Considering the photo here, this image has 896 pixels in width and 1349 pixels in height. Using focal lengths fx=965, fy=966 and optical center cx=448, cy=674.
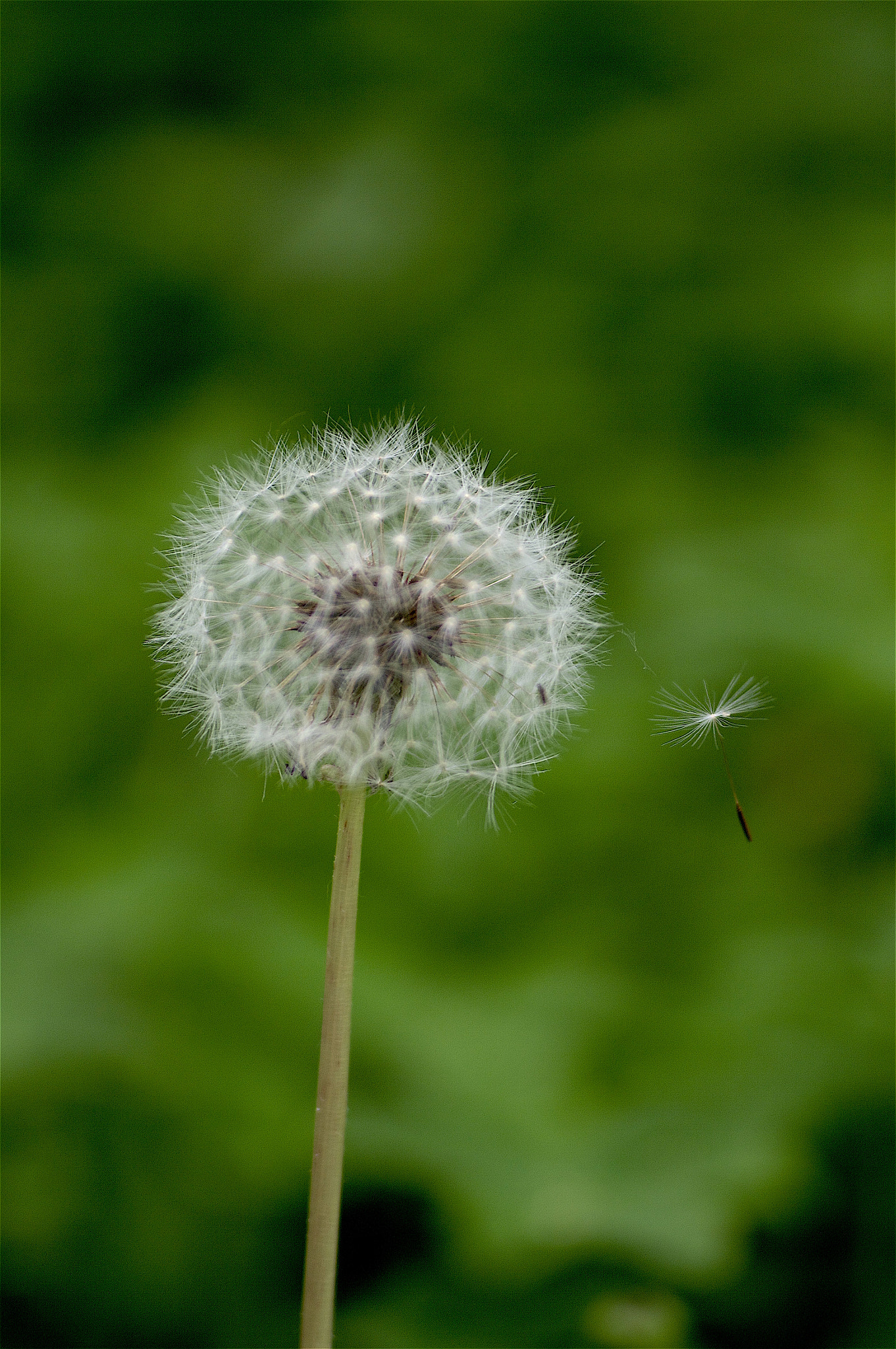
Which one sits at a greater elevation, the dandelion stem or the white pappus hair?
the white pappus hair

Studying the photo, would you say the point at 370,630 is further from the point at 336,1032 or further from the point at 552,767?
the point at 552,767

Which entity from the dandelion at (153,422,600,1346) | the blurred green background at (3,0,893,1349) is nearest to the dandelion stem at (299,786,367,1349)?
the dandelion at (153,422,600,1346)

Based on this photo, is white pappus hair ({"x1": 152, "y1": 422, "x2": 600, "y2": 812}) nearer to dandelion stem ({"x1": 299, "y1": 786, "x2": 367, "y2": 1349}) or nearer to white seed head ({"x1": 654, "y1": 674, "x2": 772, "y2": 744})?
dandelion stem ({"x1": 299, "y1": 786, "x2": 367, "y2": 1349})

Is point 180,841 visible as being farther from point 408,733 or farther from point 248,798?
point 408,733

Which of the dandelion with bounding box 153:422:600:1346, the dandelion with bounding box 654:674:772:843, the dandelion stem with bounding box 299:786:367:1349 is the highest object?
the dandelion with bounding box 654:674:772:843

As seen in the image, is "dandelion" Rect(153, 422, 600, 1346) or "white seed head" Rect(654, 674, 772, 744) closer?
"dandelion" Rect(153, 422, 600, 1346)

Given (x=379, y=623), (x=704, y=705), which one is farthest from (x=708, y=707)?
(x=379, y=623)

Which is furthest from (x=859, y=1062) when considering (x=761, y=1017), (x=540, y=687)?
(x=540, y=687)
